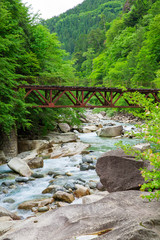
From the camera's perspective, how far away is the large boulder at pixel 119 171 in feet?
20.5

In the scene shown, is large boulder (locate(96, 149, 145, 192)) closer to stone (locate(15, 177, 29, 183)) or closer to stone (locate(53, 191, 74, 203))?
stone (locate(53, 191, 74, 203))

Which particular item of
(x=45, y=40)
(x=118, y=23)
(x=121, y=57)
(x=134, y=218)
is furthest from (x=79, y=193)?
(x=118, y=23)

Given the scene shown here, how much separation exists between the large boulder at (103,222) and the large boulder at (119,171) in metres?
1.82

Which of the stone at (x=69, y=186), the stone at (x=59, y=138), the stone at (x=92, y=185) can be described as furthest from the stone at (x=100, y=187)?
the stone at (x=59, y=138)

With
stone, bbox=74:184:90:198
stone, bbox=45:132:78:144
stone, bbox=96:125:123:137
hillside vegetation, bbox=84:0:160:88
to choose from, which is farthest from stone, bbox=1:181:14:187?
stone, bbox=96:125:123:137

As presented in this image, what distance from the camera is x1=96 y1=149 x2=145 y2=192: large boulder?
20.5ft

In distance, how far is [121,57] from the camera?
172 ft

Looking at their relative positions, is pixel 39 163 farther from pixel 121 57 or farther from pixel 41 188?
pixel 121 57

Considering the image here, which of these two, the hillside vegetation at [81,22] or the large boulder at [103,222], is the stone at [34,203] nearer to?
the large boulder at [103,222]

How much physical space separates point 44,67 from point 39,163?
385 inches

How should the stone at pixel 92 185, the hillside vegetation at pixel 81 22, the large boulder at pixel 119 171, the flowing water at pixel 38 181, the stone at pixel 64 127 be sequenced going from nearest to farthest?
1. the large boulder at pixel 119 171
2. the flowing water at pixel 38 181
3. the stone at pixel 92 185
4. the stone at pixel 64 127
5. the hillside vegetation at pixel 81 22

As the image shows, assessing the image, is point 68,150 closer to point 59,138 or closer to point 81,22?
point 59,138

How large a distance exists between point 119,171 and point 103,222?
3133 millimetres

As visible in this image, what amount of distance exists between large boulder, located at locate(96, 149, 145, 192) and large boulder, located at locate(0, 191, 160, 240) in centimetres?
182
